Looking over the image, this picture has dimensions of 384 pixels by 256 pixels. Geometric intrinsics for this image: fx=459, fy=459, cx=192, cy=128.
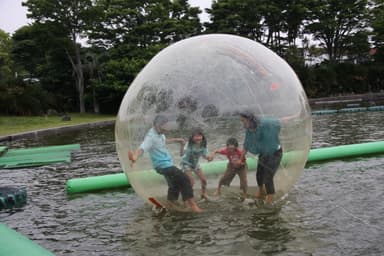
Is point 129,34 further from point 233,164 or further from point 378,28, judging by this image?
point 233,164

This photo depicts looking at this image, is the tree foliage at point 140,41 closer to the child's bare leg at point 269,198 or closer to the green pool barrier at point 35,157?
the green pool barrier at point 35,157

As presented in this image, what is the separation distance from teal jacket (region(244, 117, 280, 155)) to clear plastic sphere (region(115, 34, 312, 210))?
67 mm

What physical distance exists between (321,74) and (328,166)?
1445 inches

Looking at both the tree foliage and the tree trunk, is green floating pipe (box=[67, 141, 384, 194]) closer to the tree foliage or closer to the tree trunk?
the tree foliage

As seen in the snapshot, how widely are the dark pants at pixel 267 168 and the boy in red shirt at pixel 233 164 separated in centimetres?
19

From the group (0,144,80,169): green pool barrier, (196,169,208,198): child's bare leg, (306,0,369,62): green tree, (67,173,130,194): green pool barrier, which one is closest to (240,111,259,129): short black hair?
(196,169,208,198): child's bare leg

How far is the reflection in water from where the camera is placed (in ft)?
15.4

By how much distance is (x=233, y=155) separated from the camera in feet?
18.0

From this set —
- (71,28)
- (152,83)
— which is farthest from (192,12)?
(152,83)

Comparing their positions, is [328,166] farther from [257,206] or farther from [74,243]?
[74,243]

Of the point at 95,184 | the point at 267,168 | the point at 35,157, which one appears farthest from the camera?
the point at 35,157

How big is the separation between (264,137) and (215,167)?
685 mm

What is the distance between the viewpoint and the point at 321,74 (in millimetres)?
43531

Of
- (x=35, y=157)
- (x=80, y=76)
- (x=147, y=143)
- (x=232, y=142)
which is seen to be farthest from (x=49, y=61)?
(x=232, y=142)
